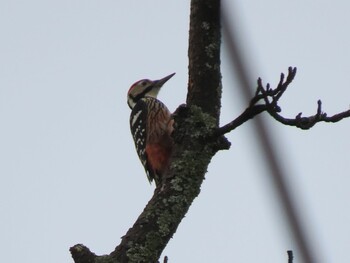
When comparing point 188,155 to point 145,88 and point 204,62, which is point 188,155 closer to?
point 204,62

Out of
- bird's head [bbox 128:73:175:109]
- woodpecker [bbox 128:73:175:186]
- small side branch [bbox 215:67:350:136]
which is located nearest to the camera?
small side branch [bbox 215:67:350:136]

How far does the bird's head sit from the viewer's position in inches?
292

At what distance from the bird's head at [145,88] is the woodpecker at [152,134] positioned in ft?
0.90

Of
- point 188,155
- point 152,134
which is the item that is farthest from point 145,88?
point 188,155

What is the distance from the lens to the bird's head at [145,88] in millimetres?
7410

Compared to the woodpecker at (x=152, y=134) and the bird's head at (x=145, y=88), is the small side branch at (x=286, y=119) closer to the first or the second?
the woodpecker at (x=152, y=134)

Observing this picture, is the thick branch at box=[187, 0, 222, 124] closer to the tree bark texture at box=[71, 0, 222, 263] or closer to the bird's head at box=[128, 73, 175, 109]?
the tree bark texture at box=[71, 0, 222, 263]

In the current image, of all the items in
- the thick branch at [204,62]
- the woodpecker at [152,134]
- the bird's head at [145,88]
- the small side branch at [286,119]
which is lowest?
the small side branch at [286,119]

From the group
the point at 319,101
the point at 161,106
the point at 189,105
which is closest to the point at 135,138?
the point at 161,106

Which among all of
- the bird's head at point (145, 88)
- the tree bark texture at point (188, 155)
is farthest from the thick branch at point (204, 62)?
the bird's head at point (145, 88)

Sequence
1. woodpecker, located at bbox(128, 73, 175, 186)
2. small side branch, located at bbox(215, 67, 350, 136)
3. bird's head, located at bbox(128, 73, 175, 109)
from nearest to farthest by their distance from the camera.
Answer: small side branch, located at bbox(215, 67, 350, 136) → woodpecker, located at bbox(128, 73, 175, 186) → bird's head, located at bbox(128, 73, 175, 109)

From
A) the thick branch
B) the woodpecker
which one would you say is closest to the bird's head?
the woodpecker

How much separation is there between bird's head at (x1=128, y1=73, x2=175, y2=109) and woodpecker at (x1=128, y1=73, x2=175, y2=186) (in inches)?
10.8

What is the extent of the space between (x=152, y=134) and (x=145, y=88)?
168 cm
